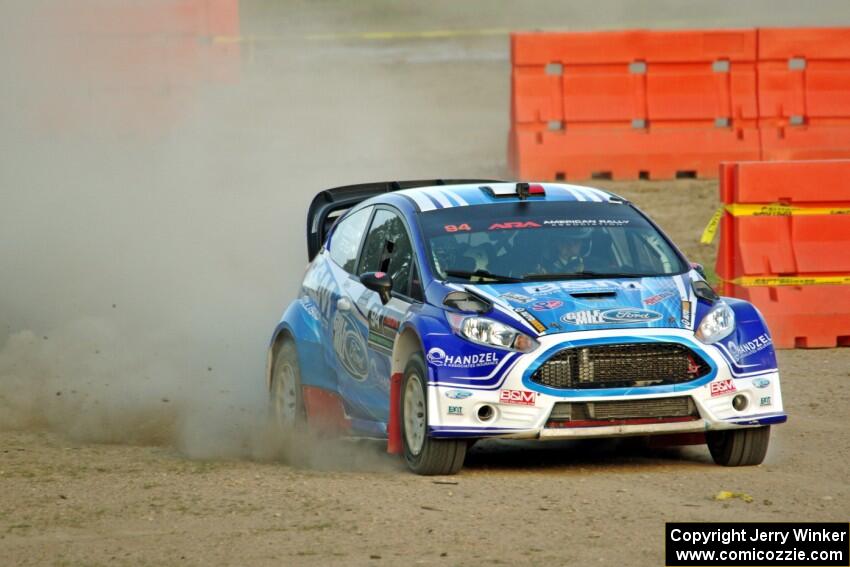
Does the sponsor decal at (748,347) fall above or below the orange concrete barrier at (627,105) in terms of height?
below

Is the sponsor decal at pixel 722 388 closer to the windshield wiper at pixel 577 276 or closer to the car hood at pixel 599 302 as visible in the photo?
the car hood at pixel 599 302

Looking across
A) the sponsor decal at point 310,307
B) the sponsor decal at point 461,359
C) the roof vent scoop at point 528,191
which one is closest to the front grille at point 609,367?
the sponsor decal at point 461,359

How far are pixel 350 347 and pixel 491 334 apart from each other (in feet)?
5.04

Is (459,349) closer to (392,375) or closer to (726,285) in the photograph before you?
(392,375)

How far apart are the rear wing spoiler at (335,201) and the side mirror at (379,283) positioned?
207 cm

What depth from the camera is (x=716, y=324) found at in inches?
382

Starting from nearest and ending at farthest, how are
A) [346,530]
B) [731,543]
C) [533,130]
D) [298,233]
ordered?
[731,543]
[346,530]
[298,233]
[533,130]

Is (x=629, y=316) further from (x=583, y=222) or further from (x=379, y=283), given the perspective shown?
(x=379, y=283)

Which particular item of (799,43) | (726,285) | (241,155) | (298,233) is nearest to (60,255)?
(298,233)

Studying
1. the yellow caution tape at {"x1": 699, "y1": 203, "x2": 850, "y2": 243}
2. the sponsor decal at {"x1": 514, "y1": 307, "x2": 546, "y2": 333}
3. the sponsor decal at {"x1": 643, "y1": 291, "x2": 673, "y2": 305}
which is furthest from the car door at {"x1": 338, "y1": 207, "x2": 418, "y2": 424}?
the yellow caution tape at {"x1": 699, "y1": 203, "x2": 850, "y2": 243}

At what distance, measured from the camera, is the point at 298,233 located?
19781mm

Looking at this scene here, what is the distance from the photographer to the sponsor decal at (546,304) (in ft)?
31.5

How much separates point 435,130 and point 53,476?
16.2 m

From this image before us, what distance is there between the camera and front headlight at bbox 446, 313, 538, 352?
31.0ft
